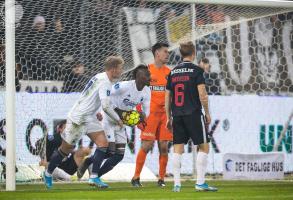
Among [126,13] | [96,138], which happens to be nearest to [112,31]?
[126,13]

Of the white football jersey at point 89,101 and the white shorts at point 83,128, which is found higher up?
the white football jersey at point 89,101

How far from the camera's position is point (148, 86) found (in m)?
15.0

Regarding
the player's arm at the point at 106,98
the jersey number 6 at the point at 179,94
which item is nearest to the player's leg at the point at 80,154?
the player's arm at the point at 106,98

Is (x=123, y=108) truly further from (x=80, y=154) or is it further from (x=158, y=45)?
(x=80, y=154)

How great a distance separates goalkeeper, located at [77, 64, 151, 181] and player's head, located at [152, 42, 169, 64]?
1.51 feet

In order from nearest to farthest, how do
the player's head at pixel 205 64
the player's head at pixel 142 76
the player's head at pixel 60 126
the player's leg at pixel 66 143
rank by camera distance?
the player's leg at pixel 66 143
the player's head at pixel 142 76
the player's head at pixel 60 126
the player's head at pixel 205 64

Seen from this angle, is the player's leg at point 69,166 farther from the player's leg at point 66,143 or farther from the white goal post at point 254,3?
the white goal post at point 254,3

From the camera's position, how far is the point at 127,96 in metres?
14.8

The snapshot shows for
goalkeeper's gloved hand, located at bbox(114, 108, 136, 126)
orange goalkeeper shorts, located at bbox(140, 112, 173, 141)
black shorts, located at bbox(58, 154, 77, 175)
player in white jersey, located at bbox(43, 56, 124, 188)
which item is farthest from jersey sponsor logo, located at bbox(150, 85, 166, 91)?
black shorts, located at bbox(58, 154, 77, 175)

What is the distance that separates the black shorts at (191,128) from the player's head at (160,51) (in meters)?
2.35

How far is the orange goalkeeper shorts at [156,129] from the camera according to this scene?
49.7 ft

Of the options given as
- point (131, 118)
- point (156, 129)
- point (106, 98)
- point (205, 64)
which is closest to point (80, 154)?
point (156, 129)

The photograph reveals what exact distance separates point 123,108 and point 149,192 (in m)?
2.19

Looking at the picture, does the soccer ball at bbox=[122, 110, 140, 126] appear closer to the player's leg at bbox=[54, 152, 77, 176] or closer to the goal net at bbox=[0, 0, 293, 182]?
the goal net at bbox=[0, 0, 293, 182]
